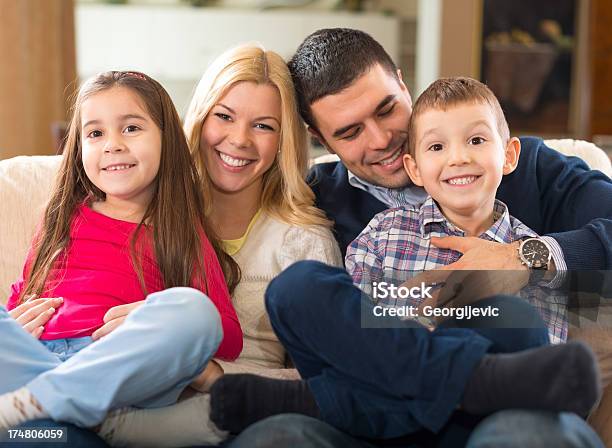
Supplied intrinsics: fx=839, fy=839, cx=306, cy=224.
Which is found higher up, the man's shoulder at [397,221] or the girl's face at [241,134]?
the girl's face at [241,134]

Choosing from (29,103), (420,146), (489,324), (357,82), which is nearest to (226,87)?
(357,82)

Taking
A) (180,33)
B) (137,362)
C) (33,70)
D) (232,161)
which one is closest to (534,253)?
(232,161)

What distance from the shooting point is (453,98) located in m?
1.72

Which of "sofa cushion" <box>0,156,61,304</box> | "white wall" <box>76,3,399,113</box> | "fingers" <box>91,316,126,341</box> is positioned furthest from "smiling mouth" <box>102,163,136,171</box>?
"white wall" <box>76,3,399,113</box>

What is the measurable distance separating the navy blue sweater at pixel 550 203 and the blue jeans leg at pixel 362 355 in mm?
468

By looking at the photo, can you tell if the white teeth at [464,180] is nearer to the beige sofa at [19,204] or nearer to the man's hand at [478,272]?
the man's hand at [478,272]

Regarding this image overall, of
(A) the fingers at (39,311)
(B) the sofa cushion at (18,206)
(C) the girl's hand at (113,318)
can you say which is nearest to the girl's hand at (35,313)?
(A) the fingers at (39,311)

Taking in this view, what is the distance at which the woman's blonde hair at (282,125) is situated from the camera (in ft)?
6.14

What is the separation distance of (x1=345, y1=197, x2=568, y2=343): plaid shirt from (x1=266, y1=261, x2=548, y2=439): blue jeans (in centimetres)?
33

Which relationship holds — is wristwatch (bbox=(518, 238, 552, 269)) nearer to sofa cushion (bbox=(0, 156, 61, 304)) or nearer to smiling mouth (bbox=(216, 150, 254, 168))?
smiling mouth (bbox=(216, 150, 254, 168))

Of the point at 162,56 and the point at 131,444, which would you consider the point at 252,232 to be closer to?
the point at 131,444

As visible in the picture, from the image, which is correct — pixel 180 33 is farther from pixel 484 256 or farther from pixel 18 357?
pixel 18 357

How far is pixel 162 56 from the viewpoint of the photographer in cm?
651

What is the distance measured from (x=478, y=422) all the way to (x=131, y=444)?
58 centimetres
